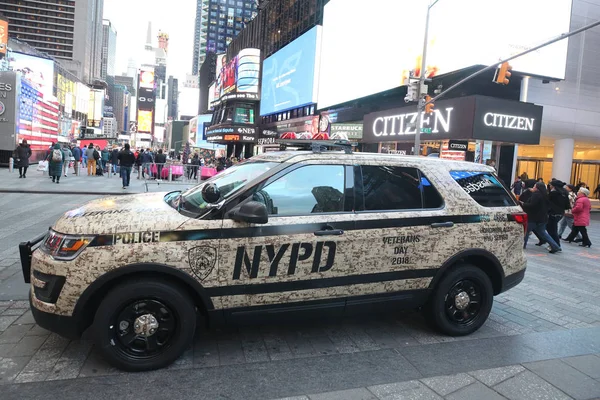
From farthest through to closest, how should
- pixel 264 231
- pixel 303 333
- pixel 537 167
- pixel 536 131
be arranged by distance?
pixel 537 167 → pixel 536 131 → pixel 303 333 → pixel 264 231

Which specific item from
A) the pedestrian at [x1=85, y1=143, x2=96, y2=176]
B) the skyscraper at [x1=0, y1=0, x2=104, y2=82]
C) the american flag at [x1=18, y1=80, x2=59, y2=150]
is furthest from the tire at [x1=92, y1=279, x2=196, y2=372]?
the skyscraper at [x1=0, y1=0, x2=104, y2=82]

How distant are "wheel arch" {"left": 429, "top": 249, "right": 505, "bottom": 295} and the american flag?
1127 inches

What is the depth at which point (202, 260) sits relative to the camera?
3385mm

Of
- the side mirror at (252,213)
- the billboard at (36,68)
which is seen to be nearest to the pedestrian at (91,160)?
the side mirror at (252,213)

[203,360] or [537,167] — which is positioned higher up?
[537,167]

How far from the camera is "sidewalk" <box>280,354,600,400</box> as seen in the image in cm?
321

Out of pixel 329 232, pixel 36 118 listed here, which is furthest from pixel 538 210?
pixel 36 118

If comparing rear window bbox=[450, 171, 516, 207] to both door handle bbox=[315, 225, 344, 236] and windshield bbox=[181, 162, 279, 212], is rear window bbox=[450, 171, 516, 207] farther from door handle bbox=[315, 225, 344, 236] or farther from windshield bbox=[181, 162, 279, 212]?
windshield bbox=[181, 162, 279, 212]

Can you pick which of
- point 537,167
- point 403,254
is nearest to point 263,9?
point 537,167

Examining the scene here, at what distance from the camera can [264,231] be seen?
11.5 feet

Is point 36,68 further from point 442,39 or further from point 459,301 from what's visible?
point 459,301

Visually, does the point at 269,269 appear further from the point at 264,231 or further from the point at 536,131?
the point at 536,131

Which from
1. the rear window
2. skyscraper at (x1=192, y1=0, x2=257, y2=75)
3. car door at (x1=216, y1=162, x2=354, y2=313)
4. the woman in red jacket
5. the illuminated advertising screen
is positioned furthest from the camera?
skyscraper at (x1=192, y1=0, x2=257, y2=75)

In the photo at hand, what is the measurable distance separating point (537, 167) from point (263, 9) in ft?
192
